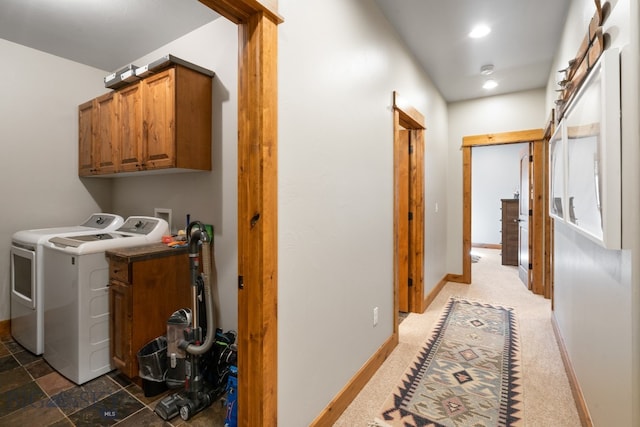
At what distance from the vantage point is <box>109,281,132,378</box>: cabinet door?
6.70 feet

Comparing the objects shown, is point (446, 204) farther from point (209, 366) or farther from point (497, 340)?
point (209, 366)

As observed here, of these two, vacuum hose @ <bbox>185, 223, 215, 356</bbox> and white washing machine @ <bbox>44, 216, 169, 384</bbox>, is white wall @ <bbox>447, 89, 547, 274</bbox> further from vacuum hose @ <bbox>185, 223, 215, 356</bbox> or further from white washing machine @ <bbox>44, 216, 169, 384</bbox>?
white washing machine @ <bbox>44, 216, 169, 384</bbox>

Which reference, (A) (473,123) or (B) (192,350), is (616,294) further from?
(A) (473,123)

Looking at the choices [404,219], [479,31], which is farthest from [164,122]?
[479,31]

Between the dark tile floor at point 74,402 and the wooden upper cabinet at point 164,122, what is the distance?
5.07ft

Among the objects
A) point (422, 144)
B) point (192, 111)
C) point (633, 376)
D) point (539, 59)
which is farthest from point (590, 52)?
point (192, 111)

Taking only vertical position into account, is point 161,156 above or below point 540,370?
above

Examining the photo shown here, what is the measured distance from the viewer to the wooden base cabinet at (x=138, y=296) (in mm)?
2041

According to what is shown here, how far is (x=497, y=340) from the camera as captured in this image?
8.87 ft

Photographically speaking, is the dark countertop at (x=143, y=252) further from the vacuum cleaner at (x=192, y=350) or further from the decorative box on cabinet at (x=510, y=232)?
the decorative box on cabinet at (x=510, y=232)

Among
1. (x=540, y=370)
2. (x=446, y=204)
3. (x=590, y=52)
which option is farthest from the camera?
(x=446, y=204)

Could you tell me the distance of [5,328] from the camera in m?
2.86

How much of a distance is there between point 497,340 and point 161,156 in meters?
3.16

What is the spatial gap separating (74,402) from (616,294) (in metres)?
2.90
